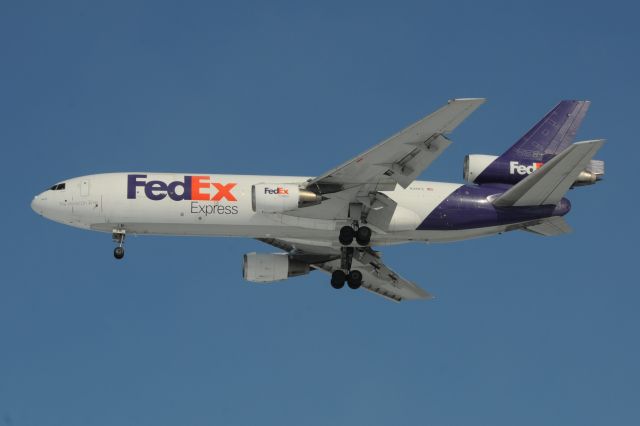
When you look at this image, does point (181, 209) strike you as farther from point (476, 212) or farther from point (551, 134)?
point (551, 134)

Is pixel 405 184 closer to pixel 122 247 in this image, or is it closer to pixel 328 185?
pixel 328 185

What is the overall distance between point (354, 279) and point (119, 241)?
1119 cm

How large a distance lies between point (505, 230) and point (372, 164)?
900 centimetres

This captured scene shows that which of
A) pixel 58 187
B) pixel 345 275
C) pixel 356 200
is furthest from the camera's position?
pixel 345 275

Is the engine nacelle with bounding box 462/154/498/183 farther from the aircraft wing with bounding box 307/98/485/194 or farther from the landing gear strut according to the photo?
the landing gear strut

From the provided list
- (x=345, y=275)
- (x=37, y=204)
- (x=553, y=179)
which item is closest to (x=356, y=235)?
(x=345, y=275)

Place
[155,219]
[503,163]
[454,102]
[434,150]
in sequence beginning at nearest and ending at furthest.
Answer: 1. [454,102]
2. [434,150]
3. [155,219]
4. [503,163]

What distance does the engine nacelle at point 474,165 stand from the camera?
54188 mm

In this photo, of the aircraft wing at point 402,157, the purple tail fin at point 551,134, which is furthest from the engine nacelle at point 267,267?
the purple tail fin at point 551,134

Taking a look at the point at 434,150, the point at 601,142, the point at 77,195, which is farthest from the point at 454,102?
the point at 77,195

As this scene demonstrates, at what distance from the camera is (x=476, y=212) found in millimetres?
53344

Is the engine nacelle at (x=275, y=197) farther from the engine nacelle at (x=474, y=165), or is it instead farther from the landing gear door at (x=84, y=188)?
the engine nacelle at (x=474, y=165)

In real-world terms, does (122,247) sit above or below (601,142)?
below

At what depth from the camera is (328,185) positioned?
50.6 meters
